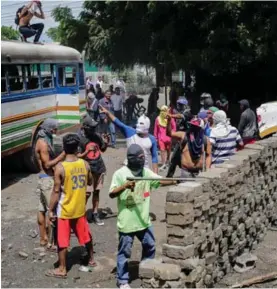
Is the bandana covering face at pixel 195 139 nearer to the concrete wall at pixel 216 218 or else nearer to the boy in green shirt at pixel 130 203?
the concrete wall at pixel 216 218

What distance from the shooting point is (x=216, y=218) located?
5609 mm

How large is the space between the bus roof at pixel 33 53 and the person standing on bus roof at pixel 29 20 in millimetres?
500

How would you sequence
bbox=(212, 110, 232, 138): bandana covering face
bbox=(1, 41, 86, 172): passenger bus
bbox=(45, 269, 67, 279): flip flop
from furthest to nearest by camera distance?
bbox=(1, 41, 86, 172): passenger bus, bbox=(212, 110, 232, 138): bandana covering face, bbox=(45, 269, 67, 279): flip flop

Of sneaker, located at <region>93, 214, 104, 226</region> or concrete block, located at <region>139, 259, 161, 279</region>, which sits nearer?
concrete block, located at <region>139, 259, 161, 279</region>

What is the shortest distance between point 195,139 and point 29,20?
7.74 m

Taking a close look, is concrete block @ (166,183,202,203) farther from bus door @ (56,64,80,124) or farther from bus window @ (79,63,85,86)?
bus window @ (79,63,85,86)

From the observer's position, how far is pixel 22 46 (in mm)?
10875

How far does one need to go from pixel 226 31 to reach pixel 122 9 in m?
3.19

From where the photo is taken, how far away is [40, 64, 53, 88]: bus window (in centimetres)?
1185

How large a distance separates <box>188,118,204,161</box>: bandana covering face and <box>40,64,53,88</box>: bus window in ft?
18.5

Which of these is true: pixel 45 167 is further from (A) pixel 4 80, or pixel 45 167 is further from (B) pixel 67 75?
(B) pixel 67 75

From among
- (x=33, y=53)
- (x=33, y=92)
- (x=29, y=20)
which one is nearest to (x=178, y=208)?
(x=33, y=92)

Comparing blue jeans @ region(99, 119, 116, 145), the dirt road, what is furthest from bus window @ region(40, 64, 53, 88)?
the dirt road

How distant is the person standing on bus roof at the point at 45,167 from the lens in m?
6.30
